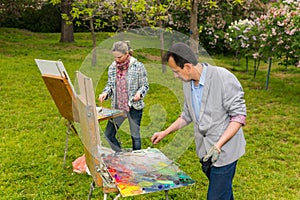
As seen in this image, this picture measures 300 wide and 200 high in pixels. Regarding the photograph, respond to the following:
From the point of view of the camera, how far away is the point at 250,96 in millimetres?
7469

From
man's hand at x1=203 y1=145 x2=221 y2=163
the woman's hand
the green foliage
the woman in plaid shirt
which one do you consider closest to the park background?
the woman in plaid shirt

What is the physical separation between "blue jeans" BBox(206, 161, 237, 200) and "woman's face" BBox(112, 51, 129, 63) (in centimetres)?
159

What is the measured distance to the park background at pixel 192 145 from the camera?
12.0 ft

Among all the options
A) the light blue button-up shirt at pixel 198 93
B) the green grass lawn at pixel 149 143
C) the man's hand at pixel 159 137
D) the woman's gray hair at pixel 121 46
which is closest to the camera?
the light blue button-up shirt at pixel 198 93

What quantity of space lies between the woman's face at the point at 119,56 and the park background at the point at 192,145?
25cm

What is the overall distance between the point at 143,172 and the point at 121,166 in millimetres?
154

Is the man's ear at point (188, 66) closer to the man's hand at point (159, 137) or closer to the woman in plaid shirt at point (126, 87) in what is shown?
the man's hand at point (159, 137)

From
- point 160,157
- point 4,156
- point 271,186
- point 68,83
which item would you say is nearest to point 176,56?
point 160,157

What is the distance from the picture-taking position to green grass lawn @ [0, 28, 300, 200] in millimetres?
3549

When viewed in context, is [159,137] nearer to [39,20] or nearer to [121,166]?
[121,166]

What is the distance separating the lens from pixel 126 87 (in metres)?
3.66

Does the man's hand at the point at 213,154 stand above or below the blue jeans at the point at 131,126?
above

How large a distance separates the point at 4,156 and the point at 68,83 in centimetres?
181

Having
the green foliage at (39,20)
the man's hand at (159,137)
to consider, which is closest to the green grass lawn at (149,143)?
the man's hand at (159,137)
